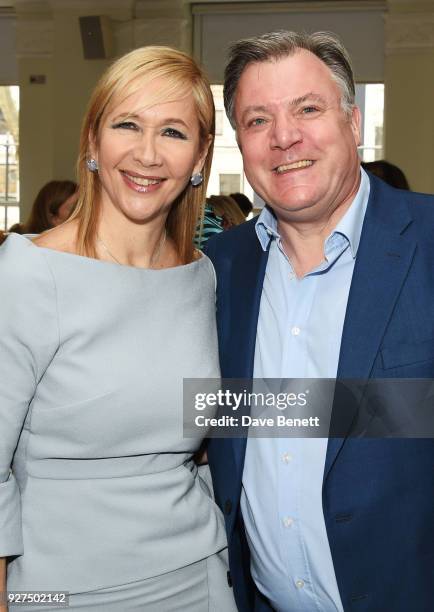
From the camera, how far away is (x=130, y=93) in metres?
1.72

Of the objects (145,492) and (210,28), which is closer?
(145,492)

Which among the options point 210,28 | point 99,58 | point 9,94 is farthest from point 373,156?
point 9,94

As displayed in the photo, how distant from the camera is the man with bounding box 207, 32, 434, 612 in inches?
63.9

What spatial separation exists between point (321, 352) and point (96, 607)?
71 centimetres

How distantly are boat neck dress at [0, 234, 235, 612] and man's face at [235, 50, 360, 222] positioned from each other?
1.49 ft

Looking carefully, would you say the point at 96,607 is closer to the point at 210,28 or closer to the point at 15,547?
the point at 15,547

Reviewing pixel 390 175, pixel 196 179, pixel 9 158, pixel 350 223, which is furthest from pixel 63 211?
pixel 9 158

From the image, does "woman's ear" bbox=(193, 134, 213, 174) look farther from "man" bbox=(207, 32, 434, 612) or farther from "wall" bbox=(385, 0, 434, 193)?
"wall" bbox=(385, 0, 434, 193)

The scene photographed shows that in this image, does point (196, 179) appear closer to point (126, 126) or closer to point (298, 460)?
point (126, 126)

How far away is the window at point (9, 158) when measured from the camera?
970 cm

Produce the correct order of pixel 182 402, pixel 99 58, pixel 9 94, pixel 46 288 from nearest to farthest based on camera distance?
pixel 46 288 < pixel 182 402 < pixel 99 58 < pixel 9 94

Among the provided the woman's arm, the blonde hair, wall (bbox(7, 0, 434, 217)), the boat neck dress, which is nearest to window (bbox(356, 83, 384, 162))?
wall (bbox(7, 0, 434, 217))

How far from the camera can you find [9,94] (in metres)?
9.75

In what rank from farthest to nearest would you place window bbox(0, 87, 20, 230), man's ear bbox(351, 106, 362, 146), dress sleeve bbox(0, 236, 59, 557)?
window bbox(0, 87, 20, 230) < man's ear bbox(351, 106, 362, 146) < dress sleeve bbox(0, 236, 59, 557)
